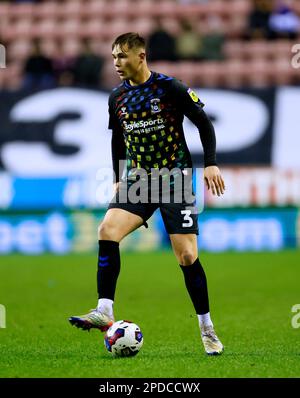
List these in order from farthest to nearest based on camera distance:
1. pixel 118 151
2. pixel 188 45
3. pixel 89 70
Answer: pixel 188 45, pixel 89 70, pixel 118 151

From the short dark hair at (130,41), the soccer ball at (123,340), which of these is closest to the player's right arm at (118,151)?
the short dark hair at (130,41)

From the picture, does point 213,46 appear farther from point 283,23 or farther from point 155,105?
point 155,105

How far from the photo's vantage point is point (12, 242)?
1705 centimetres

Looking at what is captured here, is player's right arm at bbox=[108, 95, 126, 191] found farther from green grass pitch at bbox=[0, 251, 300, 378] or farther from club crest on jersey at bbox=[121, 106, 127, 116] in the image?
green grass pitch at bbox=[0, 251, 300, 378]

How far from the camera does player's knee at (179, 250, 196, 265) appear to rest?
6805 millimetres

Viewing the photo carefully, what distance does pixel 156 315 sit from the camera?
31.2 ft

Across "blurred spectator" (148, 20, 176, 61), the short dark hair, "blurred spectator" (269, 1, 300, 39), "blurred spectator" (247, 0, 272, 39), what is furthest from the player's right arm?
"blurred spectator" (247, 0, 272, 39)

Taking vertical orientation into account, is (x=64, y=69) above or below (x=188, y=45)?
below

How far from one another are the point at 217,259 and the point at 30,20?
27.9ft

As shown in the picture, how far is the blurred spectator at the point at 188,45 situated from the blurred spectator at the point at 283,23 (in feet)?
5.50

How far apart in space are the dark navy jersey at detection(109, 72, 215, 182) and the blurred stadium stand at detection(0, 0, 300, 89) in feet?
37.8

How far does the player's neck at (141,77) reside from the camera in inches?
273

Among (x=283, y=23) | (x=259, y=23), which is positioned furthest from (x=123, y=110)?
(x=259, y=23)

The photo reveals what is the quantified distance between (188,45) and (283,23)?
206 centimetres
